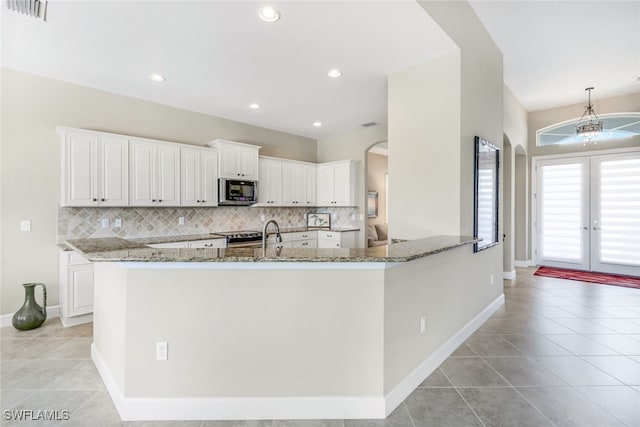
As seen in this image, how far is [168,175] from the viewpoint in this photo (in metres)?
4.25

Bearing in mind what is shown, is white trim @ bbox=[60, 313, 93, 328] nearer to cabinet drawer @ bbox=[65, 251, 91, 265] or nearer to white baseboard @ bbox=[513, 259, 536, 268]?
cabinet drawer @ bbox=[65, 251, 91, 265]

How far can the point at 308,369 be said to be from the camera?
6.16 ft

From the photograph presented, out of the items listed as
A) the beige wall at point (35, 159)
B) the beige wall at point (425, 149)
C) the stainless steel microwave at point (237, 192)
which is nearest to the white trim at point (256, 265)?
the beige wall at point (425, 149)

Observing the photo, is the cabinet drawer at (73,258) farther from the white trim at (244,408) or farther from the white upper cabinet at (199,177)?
the white trim at (244,408)

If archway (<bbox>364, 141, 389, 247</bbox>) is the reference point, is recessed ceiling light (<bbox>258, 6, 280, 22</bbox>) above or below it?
above

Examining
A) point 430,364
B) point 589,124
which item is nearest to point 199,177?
point 430,364

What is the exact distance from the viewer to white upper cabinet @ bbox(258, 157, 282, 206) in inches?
217

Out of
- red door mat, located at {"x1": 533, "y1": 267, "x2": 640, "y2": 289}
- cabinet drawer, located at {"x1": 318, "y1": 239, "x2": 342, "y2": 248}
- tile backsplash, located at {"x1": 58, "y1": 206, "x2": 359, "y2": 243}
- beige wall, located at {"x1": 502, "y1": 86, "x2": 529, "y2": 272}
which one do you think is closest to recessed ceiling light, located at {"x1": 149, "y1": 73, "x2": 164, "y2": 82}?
tile backsplash, located at {"x1": 58, "y1": 206, "x2": 359, "y2": 243}

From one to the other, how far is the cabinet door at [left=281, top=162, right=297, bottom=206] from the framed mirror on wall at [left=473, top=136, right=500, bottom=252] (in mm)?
3521

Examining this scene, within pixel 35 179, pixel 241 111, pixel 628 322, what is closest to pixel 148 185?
pixel 35 179

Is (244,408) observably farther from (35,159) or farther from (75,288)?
(35,159)

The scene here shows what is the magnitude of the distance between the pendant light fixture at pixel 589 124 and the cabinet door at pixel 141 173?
21.7 feet

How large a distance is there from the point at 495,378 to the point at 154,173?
4.44 meters

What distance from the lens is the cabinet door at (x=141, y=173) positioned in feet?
12.9
